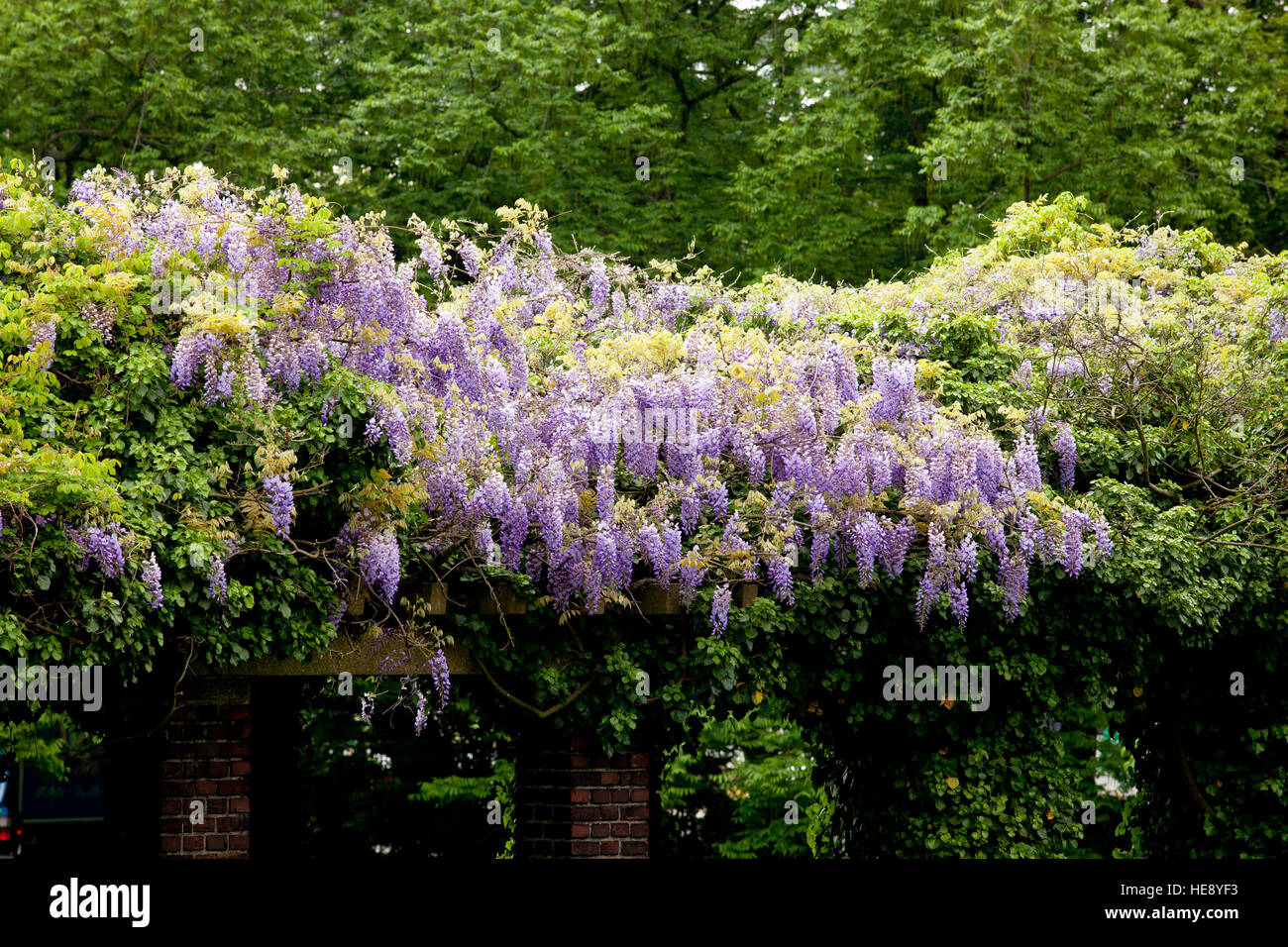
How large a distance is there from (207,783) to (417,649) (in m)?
1.21

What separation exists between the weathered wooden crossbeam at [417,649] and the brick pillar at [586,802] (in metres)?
0.65

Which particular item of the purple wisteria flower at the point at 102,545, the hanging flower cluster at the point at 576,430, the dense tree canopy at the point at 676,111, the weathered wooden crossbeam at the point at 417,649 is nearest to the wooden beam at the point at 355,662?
the weathered wooden crossbeam at the point at 417,649

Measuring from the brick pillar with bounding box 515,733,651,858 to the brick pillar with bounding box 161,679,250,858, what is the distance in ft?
4.49

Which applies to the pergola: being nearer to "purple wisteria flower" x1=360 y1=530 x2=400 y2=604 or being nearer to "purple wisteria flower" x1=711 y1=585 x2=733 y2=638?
"purple wisteria flower" x1=711 y1=585 x2=733 y2=638

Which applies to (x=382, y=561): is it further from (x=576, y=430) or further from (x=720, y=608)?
(x=720, y=608)

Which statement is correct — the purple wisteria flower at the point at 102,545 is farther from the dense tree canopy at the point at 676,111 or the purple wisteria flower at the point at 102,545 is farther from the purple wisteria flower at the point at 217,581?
the dense tree canopy at the point at 676,111

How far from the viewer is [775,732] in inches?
491

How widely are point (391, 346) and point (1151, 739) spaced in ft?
18.5

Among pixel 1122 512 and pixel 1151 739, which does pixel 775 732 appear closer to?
pixel 1151 739

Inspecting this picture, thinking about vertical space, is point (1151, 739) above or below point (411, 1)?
below

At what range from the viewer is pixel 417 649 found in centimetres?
632

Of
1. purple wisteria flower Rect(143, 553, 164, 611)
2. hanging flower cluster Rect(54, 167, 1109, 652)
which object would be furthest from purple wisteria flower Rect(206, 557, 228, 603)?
purple wisteria flower Rect(143, 553, 164, 611)

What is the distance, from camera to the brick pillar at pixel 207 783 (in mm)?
6457
